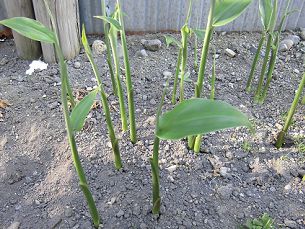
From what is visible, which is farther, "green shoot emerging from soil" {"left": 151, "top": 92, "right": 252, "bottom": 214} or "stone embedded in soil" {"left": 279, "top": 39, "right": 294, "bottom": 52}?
"stone embedded in soil" {"left": 279, "top": 39, "right": 294, "bottom": 52}

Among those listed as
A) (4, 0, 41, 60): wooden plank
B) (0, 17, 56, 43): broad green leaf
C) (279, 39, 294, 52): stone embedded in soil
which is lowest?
(279, 39, 294, 52): stone embedded in soil

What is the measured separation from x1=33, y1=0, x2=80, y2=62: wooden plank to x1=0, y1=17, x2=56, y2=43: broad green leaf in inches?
31.4

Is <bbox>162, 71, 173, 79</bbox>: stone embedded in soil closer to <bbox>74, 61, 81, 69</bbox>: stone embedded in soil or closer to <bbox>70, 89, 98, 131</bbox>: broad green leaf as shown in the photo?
<bbox>74, 61, 81, 69</bbox>: stone embedded in soil

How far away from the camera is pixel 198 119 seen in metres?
0.77

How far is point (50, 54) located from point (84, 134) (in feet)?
1.81

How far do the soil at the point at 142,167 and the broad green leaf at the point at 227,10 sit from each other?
1.77 feet

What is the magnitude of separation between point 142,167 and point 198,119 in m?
0.56

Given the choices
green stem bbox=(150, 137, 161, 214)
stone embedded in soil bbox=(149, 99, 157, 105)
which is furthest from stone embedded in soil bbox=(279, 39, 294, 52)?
green stem bbox=(150, 137, 161, 214)

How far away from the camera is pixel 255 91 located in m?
1.65

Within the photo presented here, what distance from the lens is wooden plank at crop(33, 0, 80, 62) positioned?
160 centimetres

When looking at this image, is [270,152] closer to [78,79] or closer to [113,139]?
[113,139]

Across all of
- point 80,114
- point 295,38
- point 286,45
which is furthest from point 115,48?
point 295,38

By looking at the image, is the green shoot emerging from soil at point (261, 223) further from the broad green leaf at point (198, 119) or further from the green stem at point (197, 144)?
the broad green leaf at point (198, 119)

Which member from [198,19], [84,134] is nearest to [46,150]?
[84,134]
